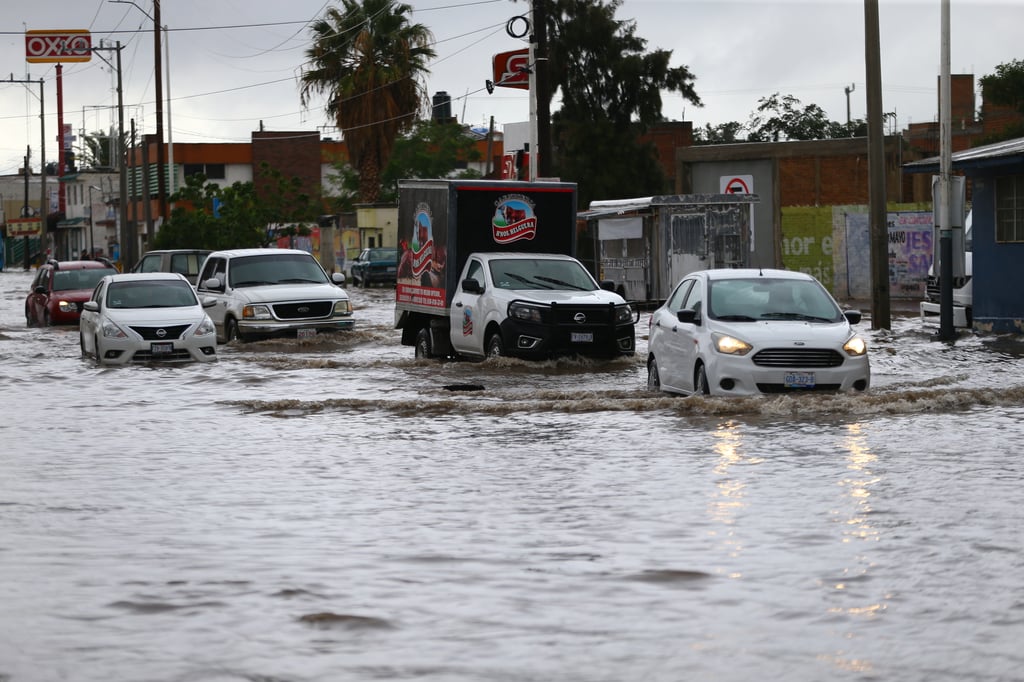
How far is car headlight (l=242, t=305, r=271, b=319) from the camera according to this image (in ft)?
93.1

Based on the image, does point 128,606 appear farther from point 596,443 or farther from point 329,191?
point 329,191

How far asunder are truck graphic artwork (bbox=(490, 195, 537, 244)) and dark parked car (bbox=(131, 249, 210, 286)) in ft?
45.3

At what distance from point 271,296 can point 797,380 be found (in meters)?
13.9

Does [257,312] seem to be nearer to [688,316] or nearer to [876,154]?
[876,154]

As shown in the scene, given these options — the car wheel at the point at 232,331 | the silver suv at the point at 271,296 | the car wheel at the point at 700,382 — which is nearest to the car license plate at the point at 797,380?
the car wheel at the point at 700,382

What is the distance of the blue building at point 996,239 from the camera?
1104 inches

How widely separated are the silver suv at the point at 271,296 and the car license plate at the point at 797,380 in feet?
44.5

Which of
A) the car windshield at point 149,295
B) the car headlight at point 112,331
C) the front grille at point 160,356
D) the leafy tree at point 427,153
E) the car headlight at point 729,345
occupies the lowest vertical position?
the front grille at point 160,356

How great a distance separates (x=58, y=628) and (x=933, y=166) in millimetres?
23672

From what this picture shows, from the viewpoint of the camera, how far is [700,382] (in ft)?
56.4

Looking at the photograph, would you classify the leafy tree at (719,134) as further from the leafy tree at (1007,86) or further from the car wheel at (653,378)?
the car wheel at (653,378)

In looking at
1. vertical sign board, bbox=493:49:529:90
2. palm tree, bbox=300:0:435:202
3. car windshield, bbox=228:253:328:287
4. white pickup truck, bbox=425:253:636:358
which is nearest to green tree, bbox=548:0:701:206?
palm tree, bbox=300:0:435:202

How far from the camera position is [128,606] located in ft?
25.7

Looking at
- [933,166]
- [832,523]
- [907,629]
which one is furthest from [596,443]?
[933,166]
